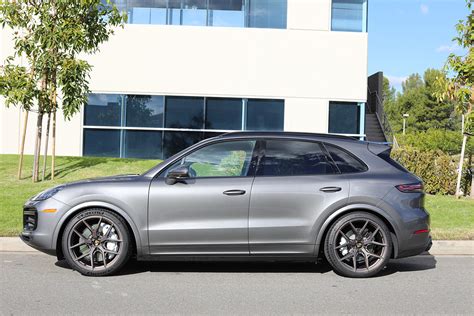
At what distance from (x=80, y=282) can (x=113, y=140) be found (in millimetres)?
12976

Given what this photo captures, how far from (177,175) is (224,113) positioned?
499 inches

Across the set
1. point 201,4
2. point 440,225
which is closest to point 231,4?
point 201,4

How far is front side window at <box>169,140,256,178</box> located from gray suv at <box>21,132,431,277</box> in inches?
1.4

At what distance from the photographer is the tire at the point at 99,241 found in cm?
599

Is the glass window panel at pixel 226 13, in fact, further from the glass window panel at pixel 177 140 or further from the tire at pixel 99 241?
the tire at pixel 99 241

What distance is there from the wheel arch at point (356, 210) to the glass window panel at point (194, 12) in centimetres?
1375

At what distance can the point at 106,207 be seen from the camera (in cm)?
600

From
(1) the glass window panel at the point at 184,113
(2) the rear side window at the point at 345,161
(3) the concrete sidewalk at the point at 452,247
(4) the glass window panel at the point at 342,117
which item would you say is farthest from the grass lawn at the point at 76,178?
(4) the glass window panel at the point at 342,117

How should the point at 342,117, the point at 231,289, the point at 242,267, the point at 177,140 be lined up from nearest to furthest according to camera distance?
the point at 231,289 < the point at 242,267 < the point at 177,140 < the point at 342,117

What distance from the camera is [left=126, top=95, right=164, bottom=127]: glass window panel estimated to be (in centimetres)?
1838

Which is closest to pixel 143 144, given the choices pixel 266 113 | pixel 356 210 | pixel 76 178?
pixel 266 113

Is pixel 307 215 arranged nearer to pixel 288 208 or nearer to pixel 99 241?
pixel 288 208

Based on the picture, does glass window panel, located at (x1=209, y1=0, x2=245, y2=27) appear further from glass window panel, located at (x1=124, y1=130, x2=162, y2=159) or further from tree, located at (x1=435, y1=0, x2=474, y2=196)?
tree, located at (x1=435, y1=0, x2=474, y2=196)

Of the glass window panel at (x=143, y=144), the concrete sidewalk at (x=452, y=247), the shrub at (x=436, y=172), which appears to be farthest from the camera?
the glass window panel at (x=143, y=144)
